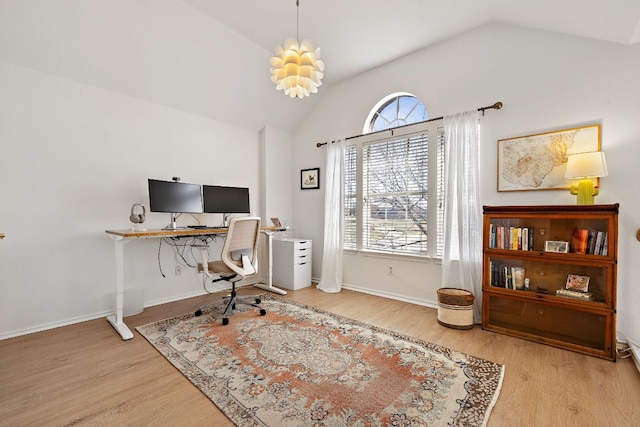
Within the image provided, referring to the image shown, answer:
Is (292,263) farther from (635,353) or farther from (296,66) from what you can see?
(635,353)

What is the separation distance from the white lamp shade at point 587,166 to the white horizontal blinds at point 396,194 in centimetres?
136

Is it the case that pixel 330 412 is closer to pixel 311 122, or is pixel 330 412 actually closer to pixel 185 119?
pixel 185 119

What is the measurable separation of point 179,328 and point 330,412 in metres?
1.80

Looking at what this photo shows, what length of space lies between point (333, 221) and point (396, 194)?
974mm

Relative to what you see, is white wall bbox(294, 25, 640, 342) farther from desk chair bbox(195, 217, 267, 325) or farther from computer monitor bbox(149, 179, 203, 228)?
computer monitor bbox(149, 179, 203, 228)

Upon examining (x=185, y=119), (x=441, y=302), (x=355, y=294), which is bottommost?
(x=355, y=294)

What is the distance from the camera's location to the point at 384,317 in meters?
3.03

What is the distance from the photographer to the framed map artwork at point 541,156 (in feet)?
8.08

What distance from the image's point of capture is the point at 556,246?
2459 mm

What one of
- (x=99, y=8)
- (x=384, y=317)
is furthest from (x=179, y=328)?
(x=99, y=8)

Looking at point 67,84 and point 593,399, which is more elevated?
point 67,84

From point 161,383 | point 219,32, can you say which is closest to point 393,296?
point 161,383

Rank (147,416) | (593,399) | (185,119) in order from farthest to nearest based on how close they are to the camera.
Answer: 1. (185,119)
2. (593,399)
3. (147,416)

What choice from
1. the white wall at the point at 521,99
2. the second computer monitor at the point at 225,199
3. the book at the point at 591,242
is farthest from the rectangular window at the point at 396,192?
the second computer monitor at the point at 225,199
